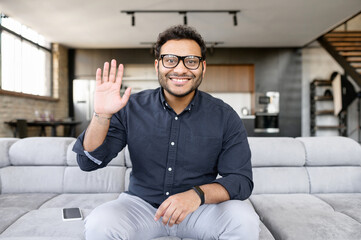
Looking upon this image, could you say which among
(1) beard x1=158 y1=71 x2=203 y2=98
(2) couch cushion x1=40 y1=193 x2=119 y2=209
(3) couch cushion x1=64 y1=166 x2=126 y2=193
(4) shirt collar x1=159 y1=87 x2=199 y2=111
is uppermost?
(1) beard x1=158 y1=71 x2=203 y2=98

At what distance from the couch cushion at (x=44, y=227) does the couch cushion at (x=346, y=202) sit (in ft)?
4.72

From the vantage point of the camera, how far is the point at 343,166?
7.06 feet

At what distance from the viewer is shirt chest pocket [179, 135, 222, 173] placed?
1.32 m

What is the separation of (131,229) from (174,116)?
0.55 meters

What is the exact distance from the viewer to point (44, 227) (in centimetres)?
140

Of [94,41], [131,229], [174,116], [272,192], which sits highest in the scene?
[94,41]

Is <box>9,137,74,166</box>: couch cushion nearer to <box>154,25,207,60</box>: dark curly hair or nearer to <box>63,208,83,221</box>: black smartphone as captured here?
<box>63,208,83,221</box>: black smartphone

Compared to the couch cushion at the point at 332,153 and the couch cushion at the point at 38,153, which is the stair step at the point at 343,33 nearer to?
the couch cushion at the point at 332,153

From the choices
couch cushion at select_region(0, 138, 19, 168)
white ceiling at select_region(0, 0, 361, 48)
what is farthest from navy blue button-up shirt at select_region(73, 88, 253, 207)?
white ceiling at select_region(0, 0, 361, 48)

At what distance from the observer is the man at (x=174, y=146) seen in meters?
1.16

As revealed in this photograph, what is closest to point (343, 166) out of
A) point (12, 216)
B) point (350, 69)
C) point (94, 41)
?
point (12, 216)

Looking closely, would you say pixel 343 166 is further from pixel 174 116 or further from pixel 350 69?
pixel 350 69

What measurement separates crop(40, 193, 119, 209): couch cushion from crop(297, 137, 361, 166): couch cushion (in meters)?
1.46

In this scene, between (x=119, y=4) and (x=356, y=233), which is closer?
(x=356, y=233)
